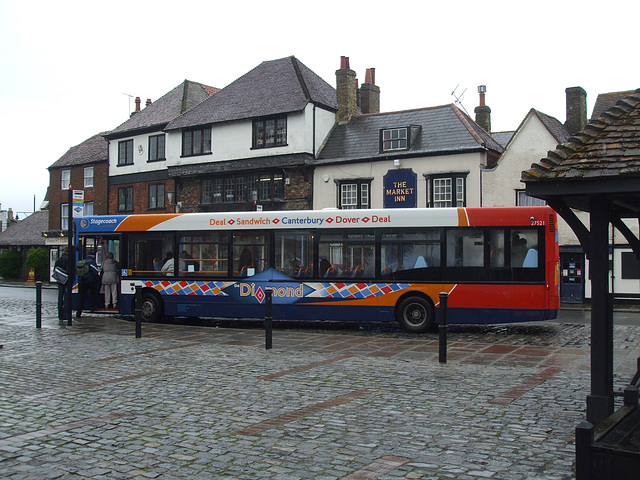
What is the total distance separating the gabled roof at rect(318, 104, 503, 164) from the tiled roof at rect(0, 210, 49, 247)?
28.2 metres

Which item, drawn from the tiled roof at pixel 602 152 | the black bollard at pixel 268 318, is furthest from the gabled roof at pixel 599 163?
the black bollard at pixel 268 318

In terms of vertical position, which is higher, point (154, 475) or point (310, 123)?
point (310, 123)

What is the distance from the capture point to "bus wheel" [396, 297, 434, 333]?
14692 millimetres

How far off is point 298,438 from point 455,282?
9.29 meters

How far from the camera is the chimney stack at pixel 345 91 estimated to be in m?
32.5

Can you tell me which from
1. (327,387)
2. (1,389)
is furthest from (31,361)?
(327,387)

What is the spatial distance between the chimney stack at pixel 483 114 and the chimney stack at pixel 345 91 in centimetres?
706

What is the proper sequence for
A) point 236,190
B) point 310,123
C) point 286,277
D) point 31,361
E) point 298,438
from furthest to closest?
point 236,190, point 310,123, point 286,277, point 31,361, point 298,438

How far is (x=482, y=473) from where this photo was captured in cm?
494

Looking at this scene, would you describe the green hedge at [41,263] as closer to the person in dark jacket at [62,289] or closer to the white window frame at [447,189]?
the white window frame at [447,189]

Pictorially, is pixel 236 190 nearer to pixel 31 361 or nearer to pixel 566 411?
pixel 31 361

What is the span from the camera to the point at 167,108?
1555 inches

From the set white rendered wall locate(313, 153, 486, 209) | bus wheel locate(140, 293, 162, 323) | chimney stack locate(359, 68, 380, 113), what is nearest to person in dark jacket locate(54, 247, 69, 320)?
bus wheel locate(140, 293, 162, 323)

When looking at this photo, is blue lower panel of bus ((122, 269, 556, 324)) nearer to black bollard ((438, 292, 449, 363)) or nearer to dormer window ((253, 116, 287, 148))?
black bollard ((438, 292, 449, 363))
